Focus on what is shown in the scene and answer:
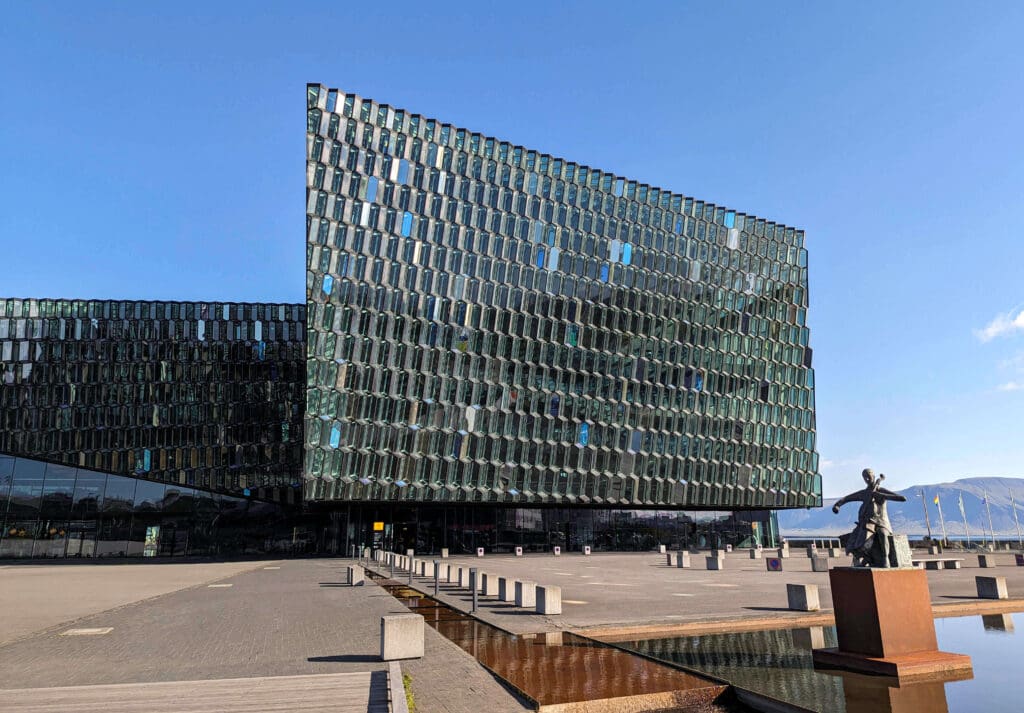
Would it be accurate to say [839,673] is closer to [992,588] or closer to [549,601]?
[549,601]

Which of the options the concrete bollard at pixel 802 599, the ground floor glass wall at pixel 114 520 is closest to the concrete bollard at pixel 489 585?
the concrete bollard at pixel 802 599

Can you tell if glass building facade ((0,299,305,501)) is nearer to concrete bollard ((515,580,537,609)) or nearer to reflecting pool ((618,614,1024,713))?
concrete bollard ((515,580,537,609))

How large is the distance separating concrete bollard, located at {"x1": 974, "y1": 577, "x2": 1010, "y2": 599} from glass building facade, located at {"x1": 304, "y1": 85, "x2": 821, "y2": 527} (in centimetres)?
4379

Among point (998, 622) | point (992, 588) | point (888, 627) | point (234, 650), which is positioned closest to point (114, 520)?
point (234, 650)

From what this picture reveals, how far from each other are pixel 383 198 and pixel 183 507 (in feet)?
127

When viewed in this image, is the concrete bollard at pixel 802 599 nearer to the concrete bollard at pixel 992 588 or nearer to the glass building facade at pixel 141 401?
the concrete bollard at pixel 992 588

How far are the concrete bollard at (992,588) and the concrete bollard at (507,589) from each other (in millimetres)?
13695

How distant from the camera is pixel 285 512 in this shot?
244 ft

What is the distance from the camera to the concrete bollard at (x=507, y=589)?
21.1m

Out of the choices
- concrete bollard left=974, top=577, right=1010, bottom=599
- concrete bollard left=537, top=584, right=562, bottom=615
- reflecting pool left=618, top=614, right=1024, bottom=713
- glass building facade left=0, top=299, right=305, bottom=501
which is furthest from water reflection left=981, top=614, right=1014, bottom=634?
glass building facade left=0, top=299, right=305, bottom=501

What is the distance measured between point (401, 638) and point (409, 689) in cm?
225

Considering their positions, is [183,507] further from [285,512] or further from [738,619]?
[738,619]

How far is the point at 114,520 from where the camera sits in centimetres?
7238

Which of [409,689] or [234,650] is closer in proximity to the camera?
[409,689]
